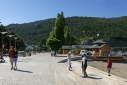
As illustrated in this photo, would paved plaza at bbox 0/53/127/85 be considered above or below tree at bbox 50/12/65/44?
below

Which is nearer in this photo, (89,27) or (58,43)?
(58,43)

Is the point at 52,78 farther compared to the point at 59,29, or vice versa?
the point at 59,29

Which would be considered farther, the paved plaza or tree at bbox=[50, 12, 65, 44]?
tree at bbox=[50, 12, 65, 44]

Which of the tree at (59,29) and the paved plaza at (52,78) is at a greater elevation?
the tree at (59,29)

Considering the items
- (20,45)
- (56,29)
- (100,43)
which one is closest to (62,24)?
(56,29)

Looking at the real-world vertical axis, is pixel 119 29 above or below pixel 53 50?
→ above

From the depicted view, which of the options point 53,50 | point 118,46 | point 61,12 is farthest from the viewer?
point 118,46

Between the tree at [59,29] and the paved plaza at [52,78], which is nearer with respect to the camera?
the paved plaza at [52,78]

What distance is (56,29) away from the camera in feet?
266

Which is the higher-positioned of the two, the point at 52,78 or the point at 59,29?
the point at 59,29

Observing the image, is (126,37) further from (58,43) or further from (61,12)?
(58,43)

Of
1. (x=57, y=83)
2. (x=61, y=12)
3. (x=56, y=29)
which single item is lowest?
(x=57, y=83)

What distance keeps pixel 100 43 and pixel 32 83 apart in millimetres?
67979

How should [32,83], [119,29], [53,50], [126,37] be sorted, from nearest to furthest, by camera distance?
[32,83] < [53,50] < [126,37] < [119,29]
